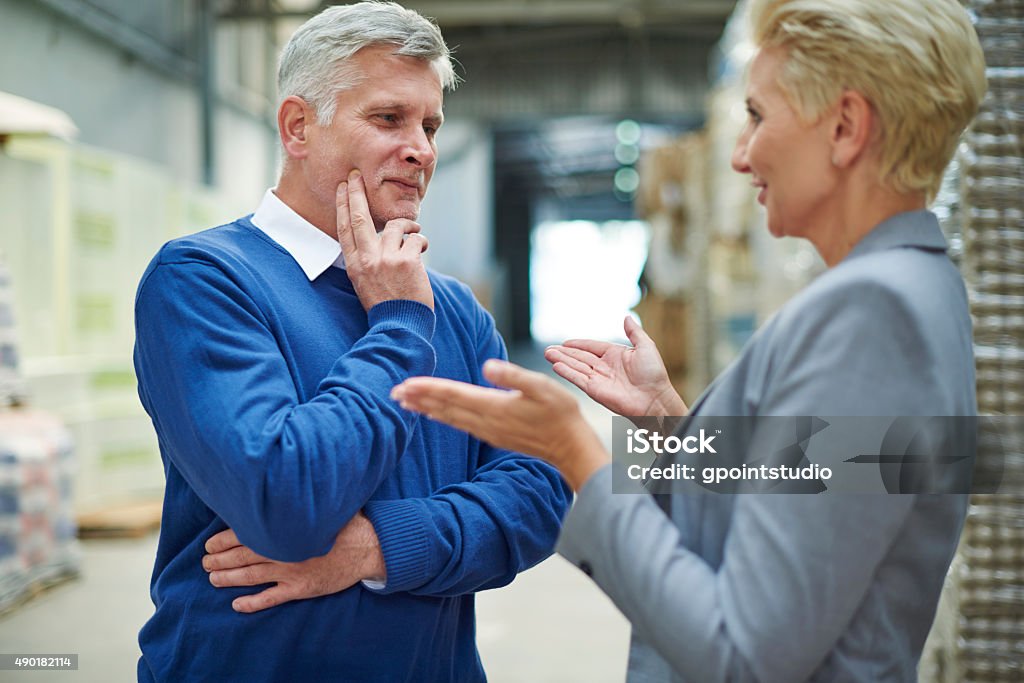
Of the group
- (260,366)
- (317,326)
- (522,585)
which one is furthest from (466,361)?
(522,585)

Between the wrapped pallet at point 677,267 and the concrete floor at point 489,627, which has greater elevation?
the wrapped pallet at point 677,267

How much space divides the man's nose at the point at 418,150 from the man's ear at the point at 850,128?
2.67 feet

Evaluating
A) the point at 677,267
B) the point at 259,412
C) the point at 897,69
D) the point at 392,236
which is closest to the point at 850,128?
the point at 897,69

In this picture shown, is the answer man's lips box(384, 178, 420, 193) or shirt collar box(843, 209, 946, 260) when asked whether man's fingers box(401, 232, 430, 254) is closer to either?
man's lips box(384, 178, 420, 193)

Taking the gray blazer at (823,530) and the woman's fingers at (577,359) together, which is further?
the woman's fingers at (577,359)

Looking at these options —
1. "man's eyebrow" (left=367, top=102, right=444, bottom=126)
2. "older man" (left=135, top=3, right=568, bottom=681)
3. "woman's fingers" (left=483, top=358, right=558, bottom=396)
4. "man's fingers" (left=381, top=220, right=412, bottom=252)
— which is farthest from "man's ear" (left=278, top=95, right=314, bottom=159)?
"woman's fingers" (left=483, top=358, right=558, bottom=396)

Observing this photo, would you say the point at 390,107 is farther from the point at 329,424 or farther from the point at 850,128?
the point at 850,128

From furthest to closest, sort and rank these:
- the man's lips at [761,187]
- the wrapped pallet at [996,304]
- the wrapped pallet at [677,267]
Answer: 1. the wrapped pallet at [677,267]
2. the wrapped pallet at [996,304]
3. the man's lips at [761,187]

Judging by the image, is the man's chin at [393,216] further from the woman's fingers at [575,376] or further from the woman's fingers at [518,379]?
the woman's fingers at [518,379]

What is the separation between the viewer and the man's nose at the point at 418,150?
1.78 metres

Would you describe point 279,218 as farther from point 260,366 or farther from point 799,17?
point 799,17

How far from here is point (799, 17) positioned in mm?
1191

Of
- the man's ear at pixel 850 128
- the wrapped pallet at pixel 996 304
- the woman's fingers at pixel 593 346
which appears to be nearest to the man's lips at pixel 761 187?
the man's ear at pixel 850 128

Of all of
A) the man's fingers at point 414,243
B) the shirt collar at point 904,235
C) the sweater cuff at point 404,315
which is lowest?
the sweater cuff at point 404,315
